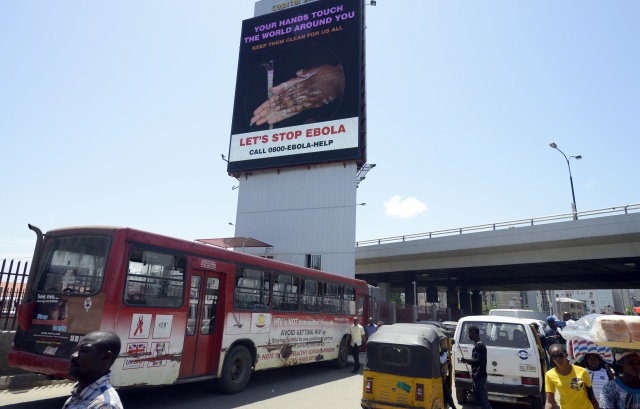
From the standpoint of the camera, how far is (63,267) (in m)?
7.75

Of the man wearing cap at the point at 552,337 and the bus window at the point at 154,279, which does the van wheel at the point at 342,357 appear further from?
the bus window at the point at 154,279

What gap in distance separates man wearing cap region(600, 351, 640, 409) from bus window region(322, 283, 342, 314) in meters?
10.1

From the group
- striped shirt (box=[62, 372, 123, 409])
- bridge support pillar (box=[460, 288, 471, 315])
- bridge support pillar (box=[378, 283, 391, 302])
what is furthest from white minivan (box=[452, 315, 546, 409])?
bridge support pillar (box=[460, 288, 471, 315])

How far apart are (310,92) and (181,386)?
24.0 metres

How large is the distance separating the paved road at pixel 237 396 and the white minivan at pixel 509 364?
844 mm

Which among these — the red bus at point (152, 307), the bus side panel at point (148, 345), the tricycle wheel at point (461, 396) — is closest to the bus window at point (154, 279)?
the red bus at point (152, 307)

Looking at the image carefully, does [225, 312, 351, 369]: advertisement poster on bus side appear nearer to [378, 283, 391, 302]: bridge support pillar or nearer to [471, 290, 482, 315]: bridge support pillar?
[378, 283, 391, 302]: bridge support pillar

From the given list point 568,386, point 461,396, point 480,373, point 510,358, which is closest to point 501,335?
point 510,358

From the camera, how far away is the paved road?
27.3 feet

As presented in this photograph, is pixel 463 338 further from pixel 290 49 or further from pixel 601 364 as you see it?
pixel 290 49

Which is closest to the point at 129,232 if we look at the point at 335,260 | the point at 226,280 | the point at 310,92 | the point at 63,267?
the point at 63,267

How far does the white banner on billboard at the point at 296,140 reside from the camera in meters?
28.3

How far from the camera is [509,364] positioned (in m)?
8.64

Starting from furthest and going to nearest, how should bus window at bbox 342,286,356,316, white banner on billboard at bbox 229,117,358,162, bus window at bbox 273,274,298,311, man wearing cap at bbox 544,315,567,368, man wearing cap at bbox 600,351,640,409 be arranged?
1. white banner on billboard at bbox 229,117,358,162
2. bus window at bbox 342,286,356,316
3. bus window at bbox 273,274,298,311
4. man wearing cap at bbox 544,315,567,368
5. man wearing cap at bbox 600,351,640,409
